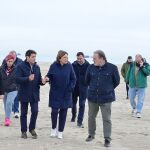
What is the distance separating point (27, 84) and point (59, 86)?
26.2 inches

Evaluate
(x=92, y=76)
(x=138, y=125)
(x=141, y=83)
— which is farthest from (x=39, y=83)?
(x=141, y=83)

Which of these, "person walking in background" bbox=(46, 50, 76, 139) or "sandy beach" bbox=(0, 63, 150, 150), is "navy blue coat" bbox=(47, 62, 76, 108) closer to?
"person walking in background" bbox=(46, 50, 76, 139)

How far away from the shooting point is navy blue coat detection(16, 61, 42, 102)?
1103 cm

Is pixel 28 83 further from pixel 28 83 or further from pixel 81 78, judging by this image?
pixel 81 78

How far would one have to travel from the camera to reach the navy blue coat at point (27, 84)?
1103 cm

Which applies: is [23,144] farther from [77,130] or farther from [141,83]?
[141,83]

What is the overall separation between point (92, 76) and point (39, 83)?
119 centimetres

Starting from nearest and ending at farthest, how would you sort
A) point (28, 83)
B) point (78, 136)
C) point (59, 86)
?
point (28, 83), point (59, 86), point (78, 136)

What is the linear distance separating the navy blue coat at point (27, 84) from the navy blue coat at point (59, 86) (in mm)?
306

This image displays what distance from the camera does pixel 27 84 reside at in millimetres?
11055

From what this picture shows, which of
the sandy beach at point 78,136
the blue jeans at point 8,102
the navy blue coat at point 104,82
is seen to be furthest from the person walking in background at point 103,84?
the blue jeans at point 8,102

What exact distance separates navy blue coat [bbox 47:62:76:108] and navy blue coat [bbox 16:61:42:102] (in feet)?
1.00

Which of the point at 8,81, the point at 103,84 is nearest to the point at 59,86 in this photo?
the point at 103,84

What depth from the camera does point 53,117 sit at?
11336 millimetres
